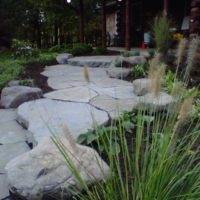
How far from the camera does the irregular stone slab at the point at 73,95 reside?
12.2ft

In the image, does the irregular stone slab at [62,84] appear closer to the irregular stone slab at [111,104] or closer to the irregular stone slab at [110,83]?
the irregular stone slab at [110,83]

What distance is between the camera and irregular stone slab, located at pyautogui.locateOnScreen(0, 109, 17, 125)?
3296mm

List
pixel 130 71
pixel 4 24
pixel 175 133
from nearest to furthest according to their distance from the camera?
pixel 175 133 → pixel 130 71 → pixel 4 24

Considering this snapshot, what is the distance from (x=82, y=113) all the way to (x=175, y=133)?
2027 mm

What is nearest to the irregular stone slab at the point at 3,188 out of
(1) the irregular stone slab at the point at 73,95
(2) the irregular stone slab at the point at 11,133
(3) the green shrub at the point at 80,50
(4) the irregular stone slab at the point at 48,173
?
(4) the irregular stone slab at the point at 48,173

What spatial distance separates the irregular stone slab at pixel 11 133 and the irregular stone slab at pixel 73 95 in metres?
0.79

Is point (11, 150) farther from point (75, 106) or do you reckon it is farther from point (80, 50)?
point (80, 50)

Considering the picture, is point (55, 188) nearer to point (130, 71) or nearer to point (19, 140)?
point (19, 140)

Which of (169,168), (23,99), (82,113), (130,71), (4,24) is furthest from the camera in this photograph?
(4,24)

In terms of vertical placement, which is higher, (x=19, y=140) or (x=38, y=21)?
(x=38, y=21)

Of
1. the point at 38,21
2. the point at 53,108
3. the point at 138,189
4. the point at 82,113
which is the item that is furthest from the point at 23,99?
the point at 38,21

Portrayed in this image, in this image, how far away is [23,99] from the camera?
3.83m

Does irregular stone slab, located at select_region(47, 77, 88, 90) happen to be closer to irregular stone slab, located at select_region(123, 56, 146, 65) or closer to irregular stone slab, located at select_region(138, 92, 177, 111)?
irregular stone slab, located at select_region(123, 56, 146, 65)

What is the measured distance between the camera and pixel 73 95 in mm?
3922
